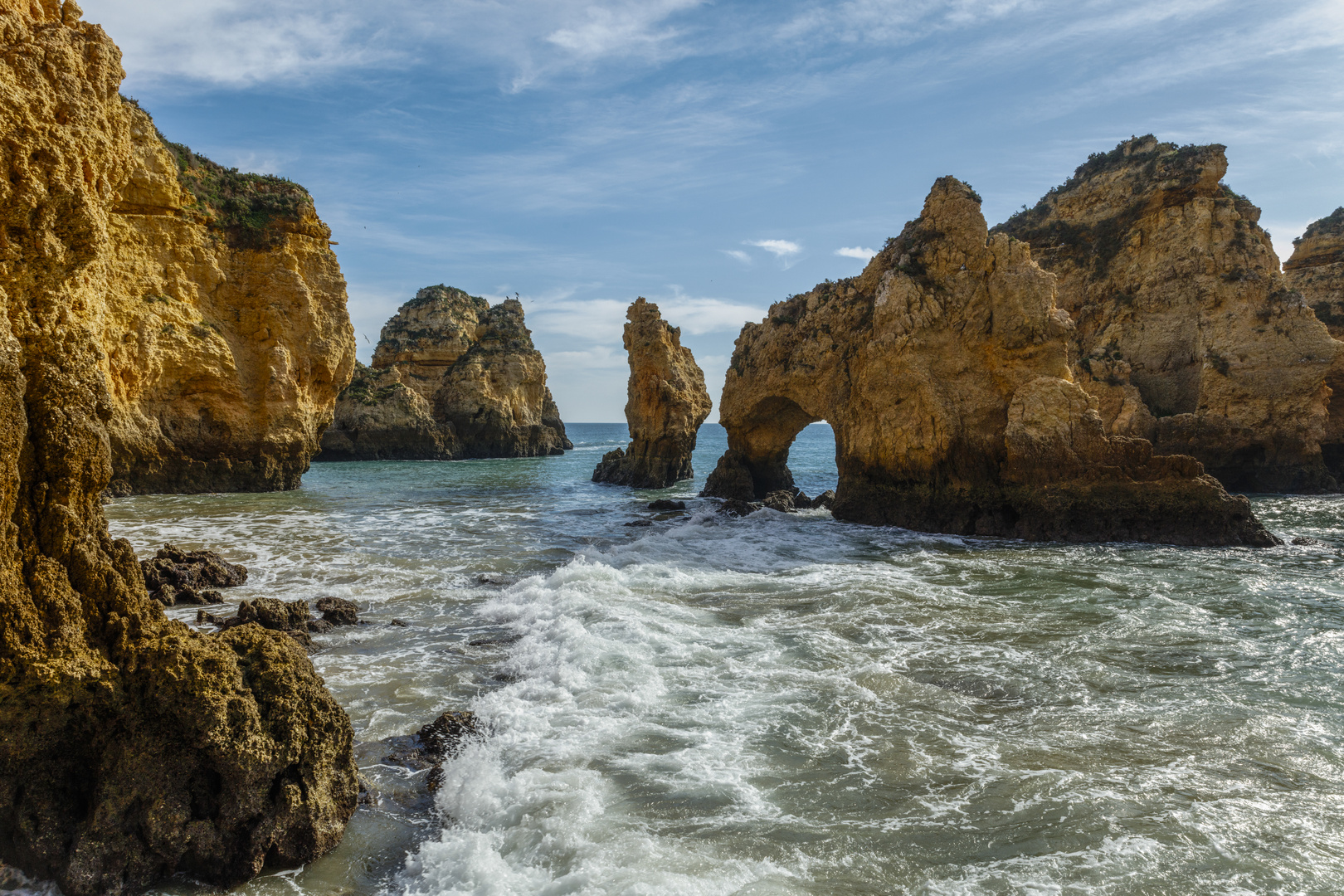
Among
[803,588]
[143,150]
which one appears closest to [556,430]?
[143,150]

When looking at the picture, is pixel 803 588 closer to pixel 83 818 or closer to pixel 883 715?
pixel 883 715

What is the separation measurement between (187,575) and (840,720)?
10660 mm

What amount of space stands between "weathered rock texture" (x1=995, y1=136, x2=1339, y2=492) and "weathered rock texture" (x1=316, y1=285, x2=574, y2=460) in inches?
1661

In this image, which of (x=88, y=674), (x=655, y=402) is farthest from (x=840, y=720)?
(x=655, y=402)

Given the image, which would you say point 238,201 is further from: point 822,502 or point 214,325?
point 822,502

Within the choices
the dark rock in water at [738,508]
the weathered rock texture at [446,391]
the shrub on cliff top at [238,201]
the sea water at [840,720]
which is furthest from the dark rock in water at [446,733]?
the weathered rock texture at [446,391]

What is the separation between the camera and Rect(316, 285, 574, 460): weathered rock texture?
52688 millimetres

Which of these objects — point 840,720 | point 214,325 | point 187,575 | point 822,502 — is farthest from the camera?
point 822,502

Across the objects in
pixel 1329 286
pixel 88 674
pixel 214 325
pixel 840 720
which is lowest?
pixel 840 720

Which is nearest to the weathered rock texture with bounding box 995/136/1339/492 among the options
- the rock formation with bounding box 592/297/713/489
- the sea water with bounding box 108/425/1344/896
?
the sea water with bounding box 108/425/1344/896

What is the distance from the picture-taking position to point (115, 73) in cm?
1248

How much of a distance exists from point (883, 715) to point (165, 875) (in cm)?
578

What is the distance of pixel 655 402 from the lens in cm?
3391

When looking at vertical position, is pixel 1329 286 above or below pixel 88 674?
above
